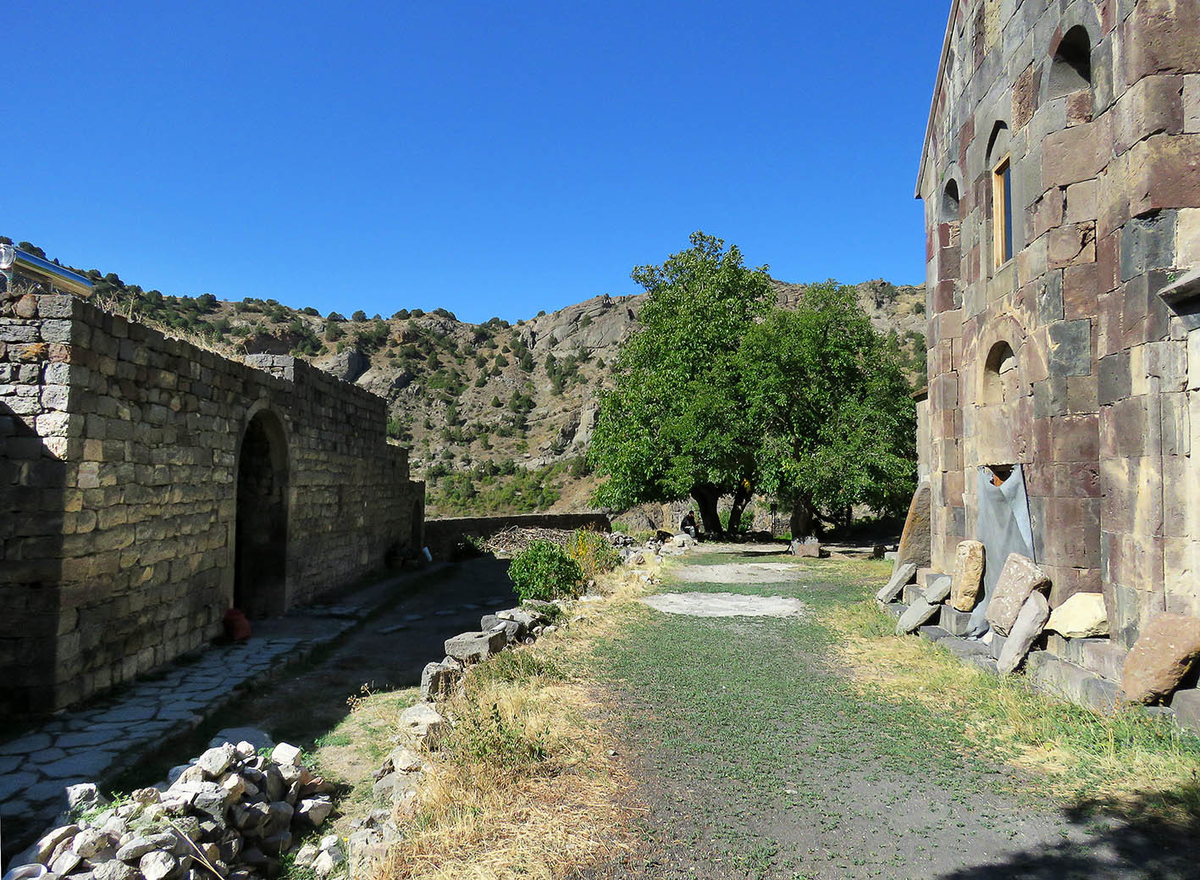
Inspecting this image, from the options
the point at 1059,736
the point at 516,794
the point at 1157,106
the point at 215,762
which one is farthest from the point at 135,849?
the point at 1157,106

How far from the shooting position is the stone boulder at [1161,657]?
16.2 feet

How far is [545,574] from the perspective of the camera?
37.4 ft

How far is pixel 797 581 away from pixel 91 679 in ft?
34.4

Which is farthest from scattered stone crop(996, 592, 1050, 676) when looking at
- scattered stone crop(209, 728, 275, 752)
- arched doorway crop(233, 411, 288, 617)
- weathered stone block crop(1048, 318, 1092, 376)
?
arched doorway crop(233, 411, 288, 617)

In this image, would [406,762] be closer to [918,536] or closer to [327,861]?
[327,861]

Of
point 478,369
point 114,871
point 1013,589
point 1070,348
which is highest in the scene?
point 478,369

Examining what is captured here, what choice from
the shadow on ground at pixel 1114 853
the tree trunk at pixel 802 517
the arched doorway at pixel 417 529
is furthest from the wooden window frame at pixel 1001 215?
the arched doorway at pixel 417 529

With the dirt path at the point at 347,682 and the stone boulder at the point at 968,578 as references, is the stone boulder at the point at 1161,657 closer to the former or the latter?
the stone boulder at the point at 968,578

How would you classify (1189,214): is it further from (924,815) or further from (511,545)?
(511,545)

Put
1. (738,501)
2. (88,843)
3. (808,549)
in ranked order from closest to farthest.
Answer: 1. (88,843)
2. (808,549)
3. (738,501)

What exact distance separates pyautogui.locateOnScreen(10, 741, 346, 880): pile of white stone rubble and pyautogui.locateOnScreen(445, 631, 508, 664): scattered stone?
7.46ft

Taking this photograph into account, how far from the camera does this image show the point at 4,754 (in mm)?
5359

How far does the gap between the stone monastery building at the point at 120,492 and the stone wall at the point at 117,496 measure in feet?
0.05

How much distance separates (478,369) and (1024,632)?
49594 mm
